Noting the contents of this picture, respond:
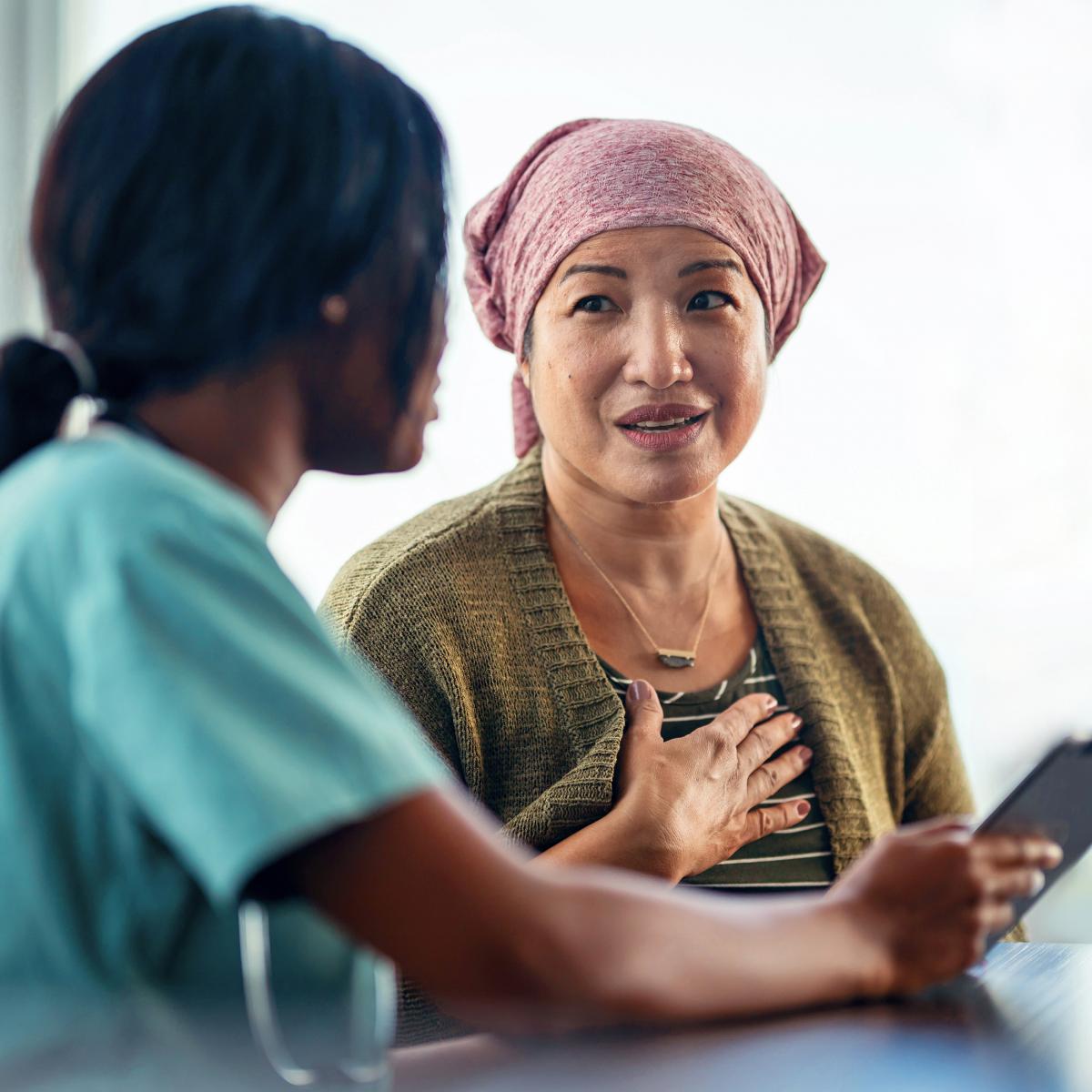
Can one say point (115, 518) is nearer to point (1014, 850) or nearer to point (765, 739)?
point (1014, 850)

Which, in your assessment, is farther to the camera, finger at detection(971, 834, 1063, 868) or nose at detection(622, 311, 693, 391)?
nose at detection(622, 311, 693, 391)

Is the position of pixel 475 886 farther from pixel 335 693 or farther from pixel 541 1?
pixel 541 1

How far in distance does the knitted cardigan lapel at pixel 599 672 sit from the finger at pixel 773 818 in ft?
0.12

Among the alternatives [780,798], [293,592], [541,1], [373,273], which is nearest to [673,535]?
[780,798]

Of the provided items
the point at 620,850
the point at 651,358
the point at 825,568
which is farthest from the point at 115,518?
the point at 825,568

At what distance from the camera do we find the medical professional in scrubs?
545 millimetres

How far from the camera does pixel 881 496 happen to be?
2.26 m

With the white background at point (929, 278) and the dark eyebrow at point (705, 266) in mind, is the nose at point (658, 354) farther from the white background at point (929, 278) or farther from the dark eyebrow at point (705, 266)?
the white background at point (929, 278)

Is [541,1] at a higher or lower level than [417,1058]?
higher

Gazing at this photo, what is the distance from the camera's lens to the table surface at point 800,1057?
66cm

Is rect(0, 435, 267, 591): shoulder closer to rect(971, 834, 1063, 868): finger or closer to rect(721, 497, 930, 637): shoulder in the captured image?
rect(971, 834, 1063, 868): finger

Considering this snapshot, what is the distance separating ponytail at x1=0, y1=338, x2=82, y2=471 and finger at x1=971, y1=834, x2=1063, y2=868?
22.4 inches

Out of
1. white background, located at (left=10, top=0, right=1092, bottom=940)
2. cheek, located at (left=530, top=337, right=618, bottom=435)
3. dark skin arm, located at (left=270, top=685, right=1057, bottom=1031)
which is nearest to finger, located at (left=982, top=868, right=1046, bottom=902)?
dark skin arm, located at (left=270, top=685, right=1057, bottom=1031)

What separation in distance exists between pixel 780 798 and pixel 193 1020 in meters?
0.88
